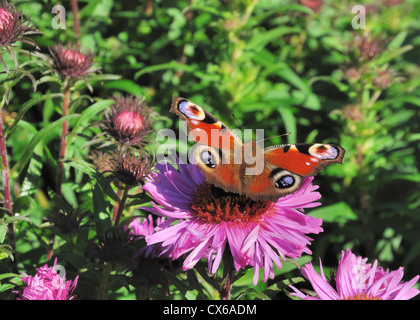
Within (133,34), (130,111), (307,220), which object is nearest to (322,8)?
(133,34)

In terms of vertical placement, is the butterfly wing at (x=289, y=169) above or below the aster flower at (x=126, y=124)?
below

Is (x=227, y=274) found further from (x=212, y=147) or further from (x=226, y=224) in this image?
(x=212, y=147)

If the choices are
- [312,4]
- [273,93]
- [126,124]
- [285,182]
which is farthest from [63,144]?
[312,4]

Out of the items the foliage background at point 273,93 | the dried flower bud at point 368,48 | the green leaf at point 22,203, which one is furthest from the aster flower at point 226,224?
the dried flower bud at point 368,48

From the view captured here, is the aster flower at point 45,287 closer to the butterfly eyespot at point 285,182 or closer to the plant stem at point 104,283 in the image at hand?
the plant stem at point 104,283

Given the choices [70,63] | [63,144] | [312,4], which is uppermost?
[312,4]

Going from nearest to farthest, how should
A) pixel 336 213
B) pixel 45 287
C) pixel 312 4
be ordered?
1. pixel 45 287
2. pixel 336 213
3. pixel 312 4

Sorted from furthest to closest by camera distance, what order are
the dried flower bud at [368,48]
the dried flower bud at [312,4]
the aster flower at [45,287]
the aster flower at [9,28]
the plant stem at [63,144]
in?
the dried flower bud at [312,4] → the dried flower bud at [368,48] → the plant stem at [63,144] → the aster flower at [9,28] → the aster flower at [45,287]
